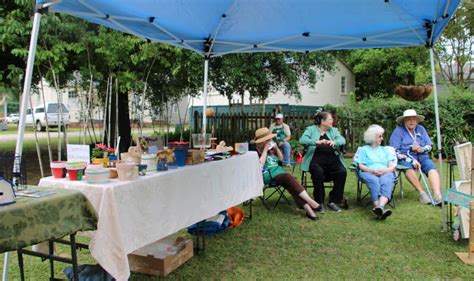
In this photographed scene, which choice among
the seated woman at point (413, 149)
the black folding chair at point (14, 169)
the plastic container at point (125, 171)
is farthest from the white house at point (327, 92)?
the black folding chair at point (14, 169)

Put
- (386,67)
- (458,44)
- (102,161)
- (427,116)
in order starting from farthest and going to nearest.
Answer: (386,67) → (458,44) → (427,116) → (102,161)

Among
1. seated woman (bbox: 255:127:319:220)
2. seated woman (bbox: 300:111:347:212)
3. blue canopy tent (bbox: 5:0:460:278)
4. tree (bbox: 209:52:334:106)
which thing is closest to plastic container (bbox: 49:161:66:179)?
blue canopy tent (bbox: 5:0:460:278)

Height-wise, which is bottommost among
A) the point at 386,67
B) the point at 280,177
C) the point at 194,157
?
the point at 280,177

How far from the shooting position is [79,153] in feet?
8.27

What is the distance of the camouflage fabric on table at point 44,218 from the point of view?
168 cm

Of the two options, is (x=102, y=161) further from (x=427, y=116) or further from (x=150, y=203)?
(x=427, y=116)

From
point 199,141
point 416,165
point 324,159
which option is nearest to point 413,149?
point 416,165

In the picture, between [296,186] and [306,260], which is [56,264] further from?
[296,186]

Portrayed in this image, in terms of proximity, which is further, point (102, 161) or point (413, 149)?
point (413, 149)

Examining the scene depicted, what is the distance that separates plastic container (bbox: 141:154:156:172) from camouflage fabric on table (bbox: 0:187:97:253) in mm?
731

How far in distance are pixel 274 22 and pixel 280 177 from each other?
1.70 meters

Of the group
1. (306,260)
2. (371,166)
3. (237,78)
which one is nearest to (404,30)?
(371,166)

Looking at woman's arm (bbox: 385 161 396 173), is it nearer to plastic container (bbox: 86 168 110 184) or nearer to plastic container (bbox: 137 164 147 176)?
plastic container (bbox: 137 164 147 176)

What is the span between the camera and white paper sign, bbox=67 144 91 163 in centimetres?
250
